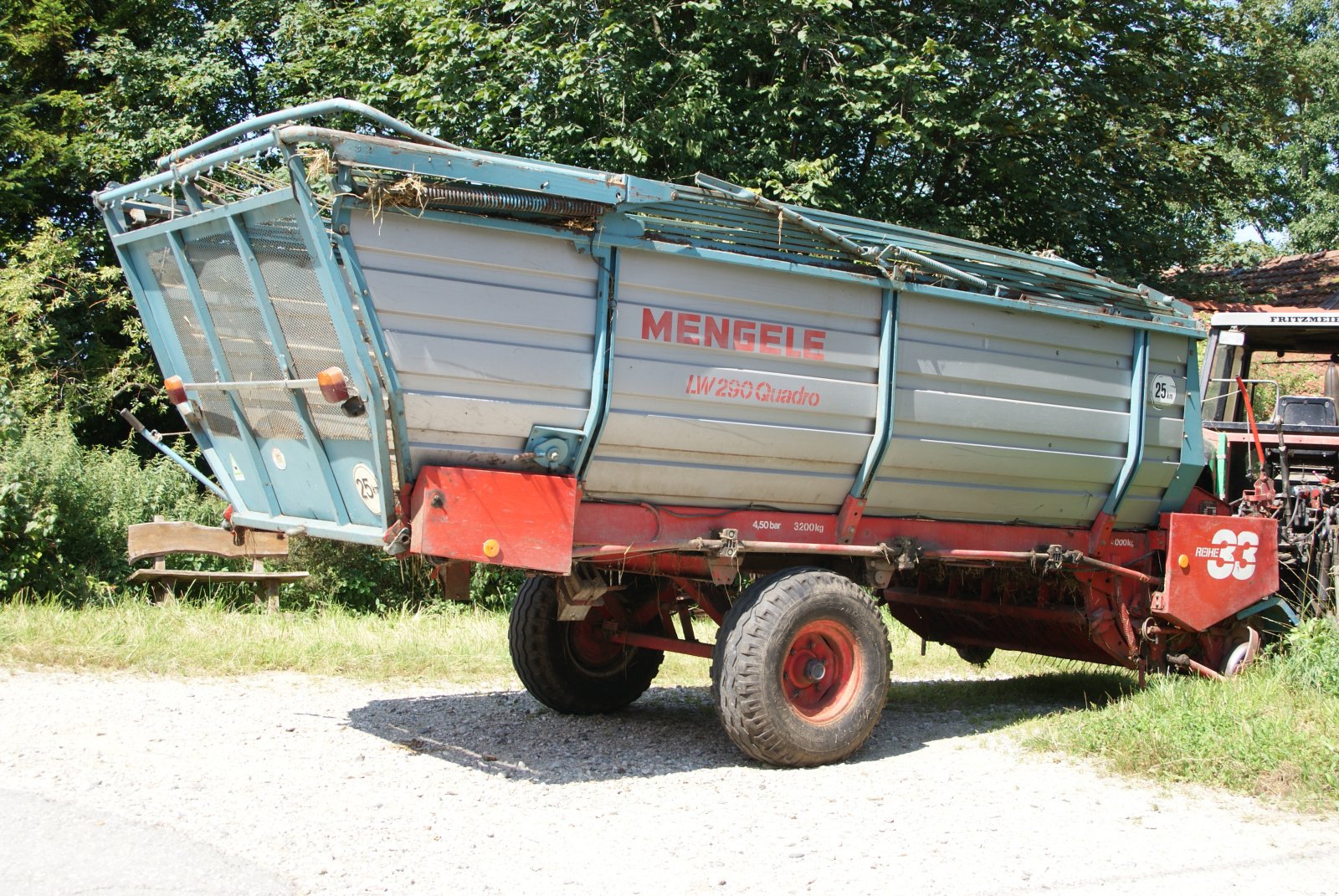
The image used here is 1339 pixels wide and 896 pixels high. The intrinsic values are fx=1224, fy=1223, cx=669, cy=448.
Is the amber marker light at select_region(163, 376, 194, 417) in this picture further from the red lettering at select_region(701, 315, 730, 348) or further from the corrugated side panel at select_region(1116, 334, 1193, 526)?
the corrugated side panel at select_region(1116, 334, 1193, 526)

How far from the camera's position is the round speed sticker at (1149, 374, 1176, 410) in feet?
25.1

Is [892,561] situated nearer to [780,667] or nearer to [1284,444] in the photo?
[780,667]

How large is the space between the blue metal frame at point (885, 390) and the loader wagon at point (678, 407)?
17 mm

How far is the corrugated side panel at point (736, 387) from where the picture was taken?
5.74 m

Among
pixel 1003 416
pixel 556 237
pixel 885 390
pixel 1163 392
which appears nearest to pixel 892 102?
pixel 1163 392

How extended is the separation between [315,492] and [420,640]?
12.7 ft

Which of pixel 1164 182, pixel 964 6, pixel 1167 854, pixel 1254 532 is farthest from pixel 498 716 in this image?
pixel 1164 182

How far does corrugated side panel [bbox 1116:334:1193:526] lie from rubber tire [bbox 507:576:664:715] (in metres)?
3.18

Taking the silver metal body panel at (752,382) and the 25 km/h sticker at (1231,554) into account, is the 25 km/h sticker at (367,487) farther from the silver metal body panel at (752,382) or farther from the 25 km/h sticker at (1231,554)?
the 25 km/h sticker at (1231,554)

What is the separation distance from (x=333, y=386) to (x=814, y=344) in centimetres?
245

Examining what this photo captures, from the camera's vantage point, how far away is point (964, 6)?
14.0 m

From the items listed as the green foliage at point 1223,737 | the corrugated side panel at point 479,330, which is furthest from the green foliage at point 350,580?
the green foliage at point 1223,737

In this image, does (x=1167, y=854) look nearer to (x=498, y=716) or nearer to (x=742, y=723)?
(x=742, y=723)

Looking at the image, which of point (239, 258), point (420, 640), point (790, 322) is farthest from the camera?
Result: point (420, 640)
